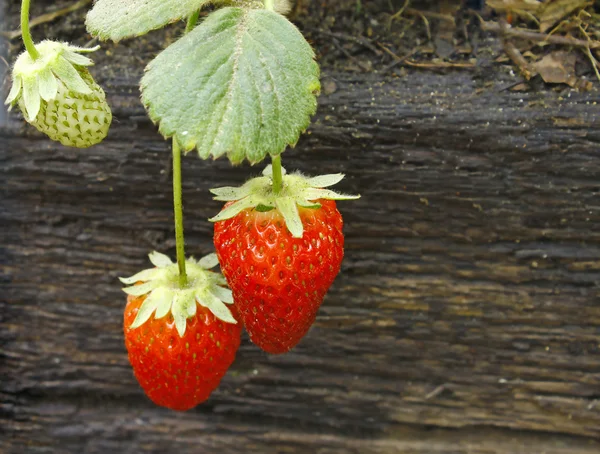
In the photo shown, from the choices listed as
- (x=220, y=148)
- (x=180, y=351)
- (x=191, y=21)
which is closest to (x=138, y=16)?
(x=191, y=21)

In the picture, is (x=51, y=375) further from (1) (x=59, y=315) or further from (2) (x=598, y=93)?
(2) (x=598, y=93)

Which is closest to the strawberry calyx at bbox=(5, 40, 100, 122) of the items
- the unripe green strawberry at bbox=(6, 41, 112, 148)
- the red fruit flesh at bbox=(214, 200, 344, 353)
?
the unripe green strawberry at bbox=(6, 41, 112, 148)

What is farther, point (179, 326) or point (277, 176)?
point (179, 326)

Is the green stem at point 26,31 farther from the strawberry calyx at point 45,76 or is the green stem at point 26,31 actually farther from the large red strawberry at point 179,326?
the large red strawberry at point 179,326

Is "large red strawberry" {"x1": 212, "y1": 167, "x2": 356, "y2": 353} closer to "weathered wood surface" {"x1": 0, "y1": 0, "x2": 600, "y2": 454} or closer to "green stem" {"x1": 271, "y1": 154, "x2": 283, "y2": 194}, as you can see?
"green stem" {"x1": 271, "y1": 154, "x2": 283, "y2": 194}

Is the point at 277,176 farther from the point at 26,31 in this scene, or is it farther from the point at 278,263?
the point at 26,31

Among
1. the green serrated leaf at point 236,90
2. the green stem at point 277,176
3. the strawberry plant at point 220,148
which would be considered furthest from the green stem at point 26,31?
the green stem at point 277,176
